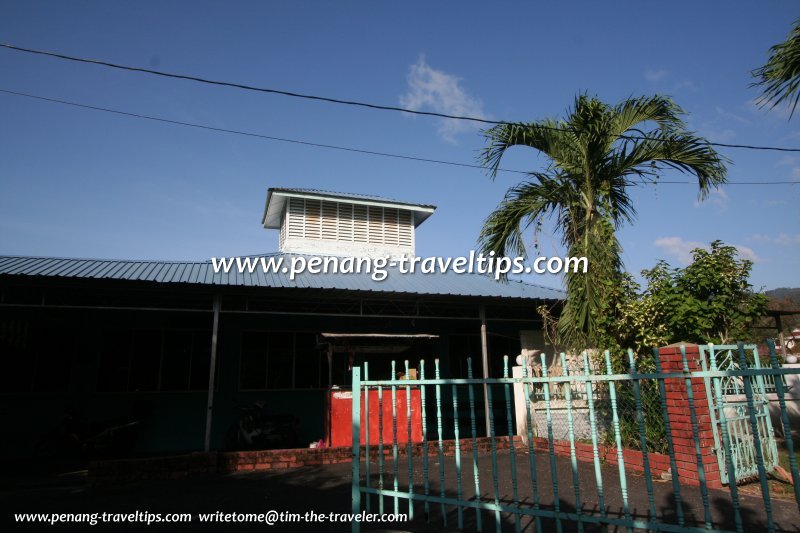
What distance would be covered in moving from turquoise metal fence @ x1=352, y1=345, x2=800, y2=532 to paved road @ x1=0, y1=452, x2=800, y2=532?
0.03 meters

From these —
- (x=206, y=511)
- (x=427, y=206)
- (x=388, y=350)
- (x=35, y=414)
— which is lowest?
(x=206, y=511)

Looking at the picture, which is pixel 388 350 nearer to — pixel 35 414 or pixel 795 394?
pixel 35 414

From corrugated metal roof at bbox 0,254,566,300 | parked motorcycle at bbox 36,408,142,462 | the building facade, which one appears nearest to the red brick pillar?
the building facade

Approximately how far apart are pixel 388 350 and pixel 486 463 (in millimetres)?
2993

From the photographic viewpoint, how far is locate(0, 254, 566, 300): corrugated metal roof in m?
8.76

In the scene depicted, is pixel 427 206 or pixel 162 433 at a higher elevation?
pixel 427 206

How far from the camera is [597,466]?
3.17 m

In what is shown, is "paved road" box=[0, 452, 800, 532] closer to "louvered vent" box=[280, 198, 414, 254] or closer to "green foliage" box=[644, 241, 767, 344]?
"green foliage" box=[644, 241, 767, 344]

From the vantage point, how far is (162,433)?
33.0 ft

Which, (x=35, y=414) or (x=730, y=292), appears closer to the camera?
(x=730, y=292)

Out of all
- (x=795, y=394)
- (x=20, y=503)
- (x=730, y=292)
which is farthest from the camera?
(x=795, y=394)

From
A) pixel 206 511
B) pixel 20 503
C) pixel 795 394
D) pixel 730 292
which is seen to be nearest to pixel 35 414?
pixel 20 503

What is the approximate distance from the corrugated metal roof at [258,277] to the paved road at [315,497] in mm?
3023

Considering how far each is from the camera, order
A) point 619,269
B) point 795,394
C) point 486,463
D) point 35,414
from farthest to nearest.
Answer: point 795,394, point 35,414, point 619,269, point 486,463
